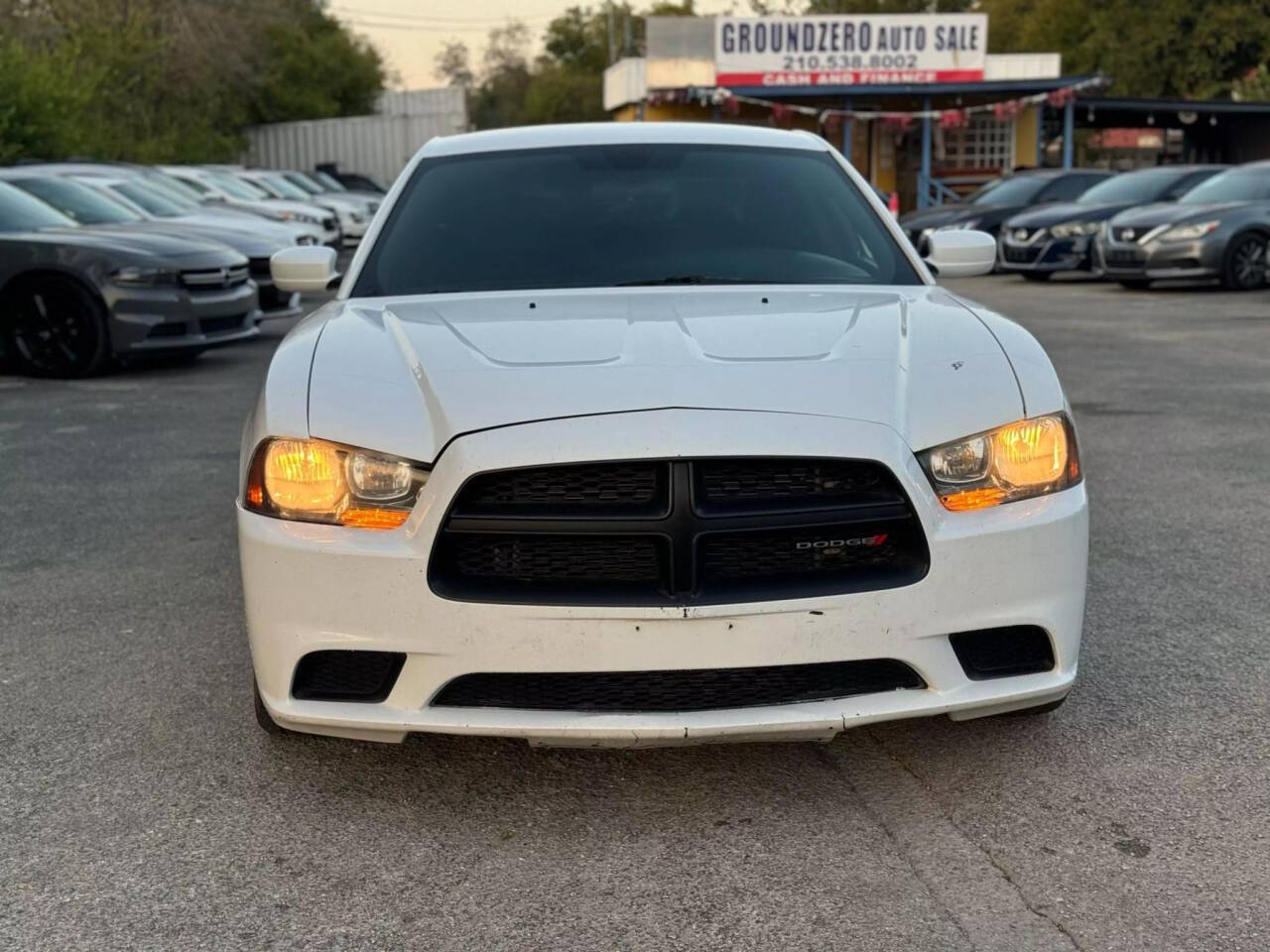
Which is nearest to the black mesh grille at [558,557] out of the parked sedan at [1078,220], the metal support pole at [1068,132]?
the parked sedan at [1078,220]

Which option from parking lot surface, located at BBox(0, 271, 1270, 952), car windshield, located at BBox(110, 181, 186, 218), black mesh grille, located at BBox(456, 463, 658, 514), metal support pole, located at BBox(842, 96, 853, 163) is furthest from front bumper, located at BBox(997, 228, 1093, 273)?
black mesh grille, located at BBox(456, 463, 658, 514)

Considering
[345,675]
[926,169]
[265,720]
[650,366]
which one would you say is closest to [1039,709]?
[650,366]

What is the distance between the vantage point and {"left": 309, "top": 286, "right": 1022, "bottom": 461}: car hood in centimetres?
286

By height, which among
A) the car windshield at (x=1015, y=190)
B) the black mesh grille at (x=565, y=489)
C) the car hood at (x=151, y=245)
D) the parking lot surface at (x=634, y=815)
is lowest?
the parking lot surface at (x=634, y=815)

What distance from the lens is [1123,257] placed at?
51.5ft

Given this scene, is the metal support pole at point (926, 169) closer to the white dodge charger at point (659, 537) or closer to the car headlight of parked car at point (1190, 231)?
the car headlight of parked car at point (1190, 231)

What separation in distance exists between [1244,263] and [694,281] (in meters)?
13.3

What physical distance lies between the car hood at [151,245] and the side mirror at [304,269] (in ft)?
19.3

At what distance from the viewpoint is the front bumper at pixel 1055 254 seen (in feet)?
57.3

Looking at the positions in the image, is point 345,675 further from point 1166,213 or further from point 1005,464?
point 1166,213

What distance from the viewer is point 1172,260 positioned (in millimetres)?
15258

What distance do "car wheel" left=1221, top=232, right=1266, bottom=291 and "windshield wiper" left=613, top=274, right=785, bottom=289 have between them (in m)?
12.9

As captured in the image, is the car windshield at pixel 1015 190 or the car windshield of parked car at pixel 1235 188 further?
the car windshield at pixel 1015 190

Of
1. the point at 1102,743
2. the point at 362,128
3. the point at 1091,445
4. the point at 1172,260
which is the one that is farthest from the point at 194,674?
the point at 362,128
